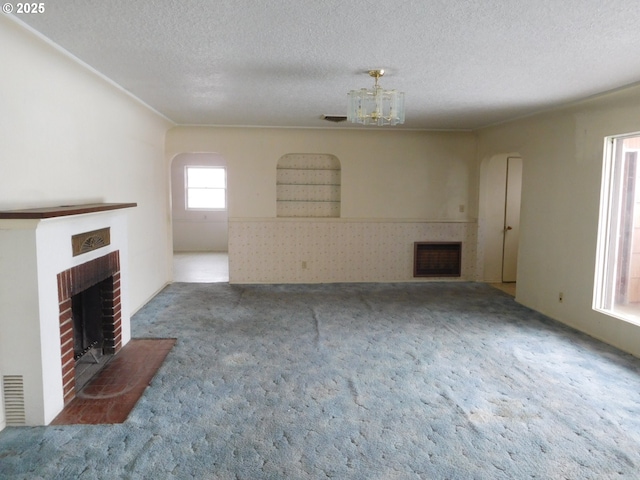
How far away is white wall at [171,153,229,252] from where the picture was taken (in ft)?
31.3

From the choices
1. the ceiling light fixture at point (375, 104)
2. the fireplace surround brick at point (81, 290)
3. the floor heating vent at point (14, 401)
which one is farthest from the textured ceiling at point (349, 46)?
the floor heating vent at point (14, 401)

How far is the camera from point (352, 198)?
21.1ft

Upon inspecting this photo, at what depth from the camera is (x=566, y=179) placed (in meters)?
4.44

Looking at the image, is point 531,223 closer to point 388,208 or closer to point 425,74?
point 388,208

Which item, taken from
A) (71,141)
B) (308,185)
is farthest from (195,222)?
(71,141)

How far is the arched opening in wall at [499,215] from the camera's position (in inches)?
253

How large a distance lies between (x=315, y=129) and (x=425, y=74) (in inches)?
121

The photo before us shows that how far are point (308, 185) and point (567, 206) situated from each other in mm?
3519

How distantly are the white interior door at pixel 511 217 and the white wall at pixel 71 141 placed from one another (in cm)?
506

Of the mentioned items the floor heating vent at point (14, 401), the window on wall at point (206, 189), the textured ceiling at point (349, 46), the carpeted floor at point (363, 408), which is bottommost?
the carpeted floor at point (363, 408)

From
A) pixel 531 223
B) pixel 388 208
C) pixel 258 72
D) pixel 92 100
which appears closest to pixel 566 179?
pixel 531 223

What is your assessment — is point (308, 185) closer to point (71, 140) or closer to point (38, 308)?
point (71, 140)

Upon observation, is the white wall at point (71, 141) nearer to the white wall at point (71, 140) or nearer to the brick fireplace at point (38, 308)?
the white wall at point (71, 140)

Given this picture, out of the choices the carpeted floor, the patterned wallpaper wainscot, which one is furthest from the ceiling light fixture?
the patterned wallpaper wainscot
